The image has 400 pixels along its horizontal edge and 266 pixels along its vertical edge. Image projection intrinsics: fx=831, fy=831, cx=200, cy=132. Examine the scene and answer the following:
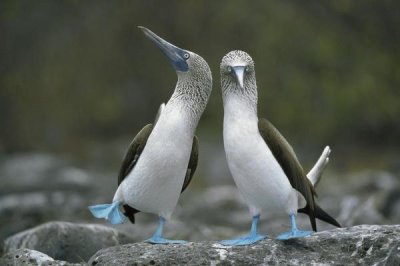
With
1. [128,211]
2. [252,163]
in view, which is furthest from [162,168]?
[128,211]

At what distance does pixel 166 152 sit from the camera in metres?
7.25

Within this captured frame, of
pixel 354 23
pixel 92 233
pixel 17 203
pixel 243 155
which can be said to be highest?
pixel 354 23

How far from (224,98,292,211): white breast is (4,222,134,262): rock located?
2302 mm

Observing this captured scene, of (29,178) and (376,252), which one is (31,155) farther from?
(376,252)

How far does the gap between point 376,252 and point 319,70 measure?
559 inches

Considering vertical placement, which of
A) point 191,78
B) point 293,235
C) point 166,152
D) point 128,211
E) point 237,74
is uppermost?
point 237,74

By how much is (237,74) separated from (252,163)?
0.76m

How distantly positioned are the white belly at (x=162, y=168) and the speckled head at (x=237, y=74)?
0.55 meters

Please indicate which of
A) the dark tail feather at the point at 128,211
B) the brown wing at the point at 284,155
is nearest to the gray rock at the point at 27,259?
the dark tail feather at the point at 128,211

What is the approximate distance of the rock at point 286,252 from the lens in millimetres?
6586

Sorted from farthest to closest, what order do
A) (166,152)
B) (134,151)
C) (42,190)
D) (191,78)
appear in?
(42,190)
(134,151)
(191,78)
(166,152)

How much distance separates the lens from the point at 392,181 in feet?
53.6

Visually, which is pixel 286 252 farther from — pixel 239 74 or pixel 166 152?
pixel 239 74

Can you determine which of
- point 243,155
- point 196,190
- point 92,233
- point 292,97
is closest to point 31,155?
point 196,190
